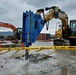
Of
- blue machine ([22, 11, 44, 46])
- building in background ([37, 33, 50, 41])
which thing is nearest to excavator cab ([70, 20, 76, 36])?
blue machine ([22, 11, 44, 46])

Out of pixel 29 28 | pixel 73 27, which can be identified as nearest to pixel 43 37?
pixel 73 27

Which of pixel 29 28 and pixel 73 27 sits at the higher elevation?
pixel 73 27

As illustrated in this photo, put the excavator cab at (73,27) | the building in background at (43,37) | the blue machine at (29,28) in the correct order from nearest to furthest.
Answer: the blue machine at (29,28)
the excavator cab at (73,27)
the building in background at (43,37)

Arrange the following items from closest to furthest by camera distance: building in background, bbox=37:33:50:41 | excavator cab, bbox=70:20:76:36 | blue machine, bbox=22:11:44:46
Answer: blue machine, bbox=22:11:44:46 < excavator cab, bbox=70:20:76:36 < building in background, bbox=37:33:50:41

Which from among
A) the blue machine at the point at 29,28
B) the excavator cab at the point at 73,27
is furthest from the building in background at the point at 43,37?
the blue machine at the point at 29,28

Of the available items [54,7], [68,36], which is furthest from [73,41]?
[54,7]

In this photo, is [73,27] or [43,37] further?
[43,37]

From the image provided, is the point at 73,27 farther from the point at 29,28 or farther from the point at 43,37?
the point at 43,37

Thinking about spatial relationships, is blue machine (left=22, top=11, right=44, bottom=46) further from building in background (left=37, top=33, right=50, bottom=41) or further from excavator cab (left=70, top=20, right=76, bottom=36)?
building in background (left=37, top=33, right=50, bottom=41)

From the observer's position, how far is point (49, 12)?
40.3 feet

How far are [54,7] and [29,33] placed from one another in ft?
13.4

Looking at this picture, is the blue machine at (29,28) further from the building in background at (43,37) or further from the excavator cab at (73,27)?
the building in background at (43,37)

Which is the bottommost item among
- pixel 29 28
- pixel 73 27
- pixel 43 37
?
pixel 43 37

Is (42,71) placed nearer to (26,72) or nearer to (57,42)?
(26,72)
